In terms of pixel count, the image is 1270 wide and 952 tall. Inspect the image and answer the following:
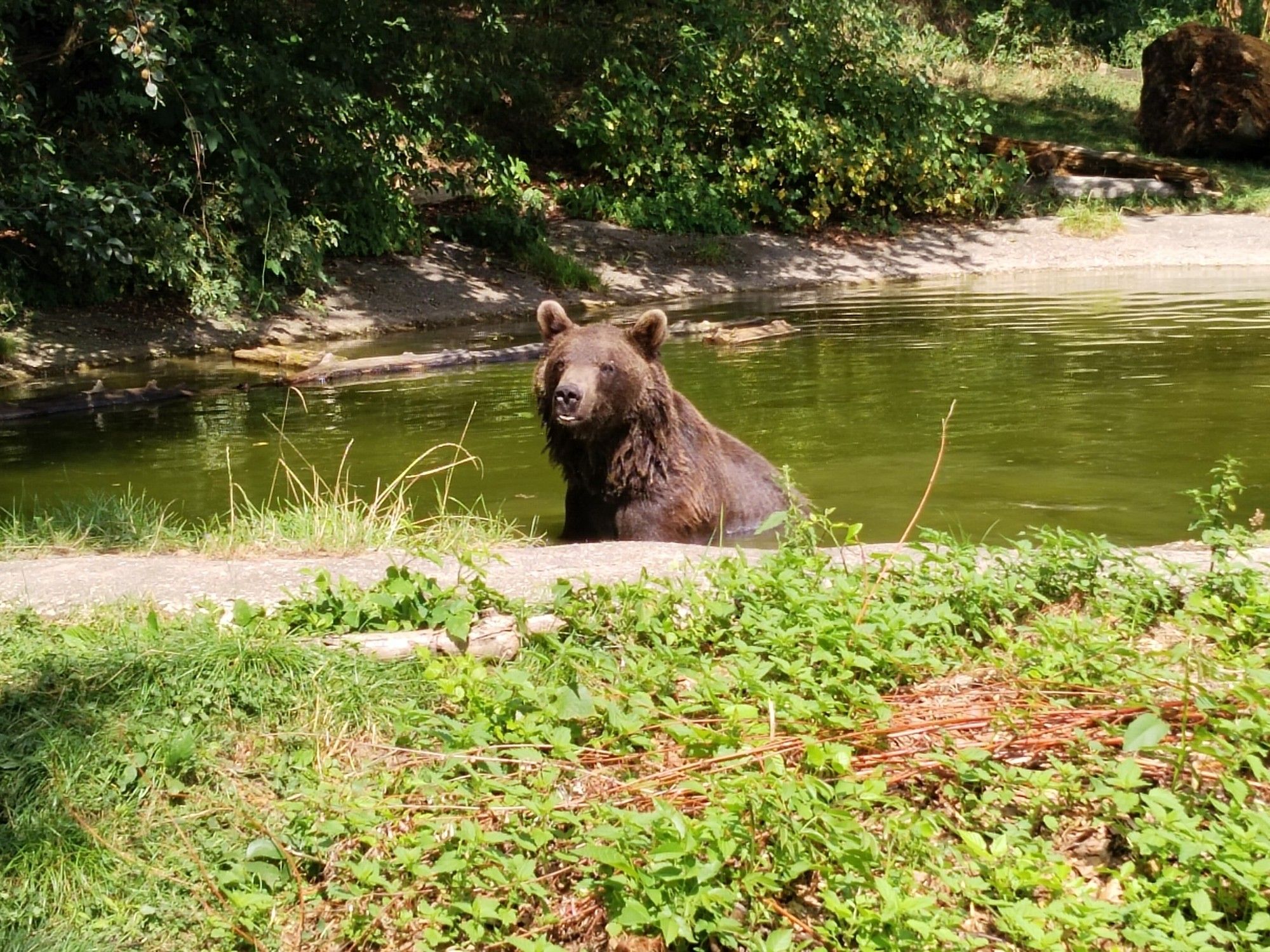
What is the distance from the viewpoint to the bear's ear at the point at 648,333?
7746 mm

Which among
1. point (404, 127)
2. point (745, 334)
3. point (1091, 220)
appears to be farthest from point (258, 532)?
point (1091, 220)

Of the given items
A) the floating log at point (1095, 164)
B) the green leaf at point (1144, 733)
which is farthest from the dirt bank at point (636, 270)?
the green leaf at point (1144, 733)

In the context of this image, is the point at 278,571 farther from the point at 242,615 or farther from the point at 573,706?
the point at 573,706

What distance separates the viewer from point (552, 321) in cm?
802

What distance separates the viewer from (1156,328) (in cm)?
1593

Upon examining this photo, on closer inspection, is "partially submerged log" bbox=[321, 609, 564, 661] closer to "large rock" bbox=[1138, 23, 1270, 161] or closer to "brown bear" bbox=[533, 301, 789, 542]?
"brown bear" bbox=[533, 301, 789, 542]

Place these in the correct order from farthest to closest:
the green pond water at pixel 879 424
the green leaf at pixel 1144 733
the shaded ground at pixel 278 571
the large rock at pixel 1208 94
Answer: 1. the large rock at pixel 1208 94
2. the green pond water at pixel 879 424
3. the shaded ground at pixel 278 571
4. the green leaf at pixel 1144 733

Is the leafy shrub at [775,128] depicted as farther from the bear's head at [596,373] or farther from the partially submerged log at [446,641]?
the partially submerged log at [446,641]

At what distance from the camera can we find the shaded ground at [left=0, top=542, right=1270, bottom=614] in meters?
5.27

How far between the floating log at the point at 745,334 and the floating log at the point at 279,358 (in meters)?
4.85

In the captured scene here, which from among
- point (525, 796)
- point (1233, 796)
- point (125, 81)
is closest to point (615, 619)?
point (525, 796)

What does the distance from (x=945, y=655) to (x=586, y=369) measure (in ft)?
10.5

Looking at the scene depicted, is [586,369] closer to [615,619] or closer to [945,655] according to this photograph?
[615,619]

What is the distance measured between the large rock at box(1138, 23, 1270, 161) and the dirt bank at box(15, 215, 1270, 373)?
5279mm
